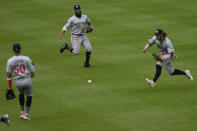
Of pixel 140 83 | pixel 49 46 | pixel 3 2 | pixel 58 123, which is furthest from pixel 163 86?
pixel 3 2

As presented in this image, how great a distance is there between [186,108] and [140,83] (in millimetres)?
2942

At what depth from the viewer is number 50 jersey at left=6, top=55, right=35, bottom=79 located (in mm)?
13000

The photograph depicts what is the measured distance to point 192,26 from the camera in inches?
944

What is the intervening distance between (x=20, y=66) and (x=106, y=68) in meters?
6.05

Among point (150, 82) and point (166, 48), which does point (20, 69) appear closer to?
point (150, 82)

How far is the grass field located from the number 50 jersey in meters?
1.34

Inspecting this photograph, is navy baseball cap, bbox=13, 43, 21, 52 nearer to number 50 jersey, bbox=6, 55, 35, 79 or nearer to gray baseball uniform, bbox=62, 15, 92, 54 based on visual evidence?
number 50 jersey, bbox=6, 55, 35, 79

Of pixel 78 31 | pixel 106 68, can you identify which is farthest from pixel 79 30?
pixel 106 68

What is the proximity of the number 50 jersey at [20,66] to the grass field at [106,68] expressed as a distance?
1345 millimetres

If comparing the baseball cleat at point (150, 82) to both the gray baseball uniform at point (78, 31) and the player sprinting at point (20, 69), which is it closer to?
the gray baseball uniform at point (78, 31)

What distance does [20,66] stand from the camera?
13.1 m

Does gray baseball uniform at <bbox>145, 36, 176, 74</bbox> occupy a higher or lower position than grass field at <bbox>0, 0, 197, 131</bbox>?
higher

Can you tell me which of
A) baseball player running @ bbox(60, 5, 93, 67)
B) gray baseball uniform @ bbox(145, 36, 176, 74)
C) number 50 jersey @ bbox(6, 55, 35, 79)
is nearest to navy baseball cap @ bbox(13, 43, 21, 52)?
number 50 jersey @ bbox(6, 55, 35, 79)

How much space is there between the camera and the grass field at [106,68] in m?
13.4
